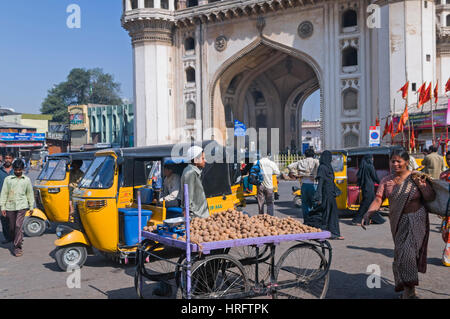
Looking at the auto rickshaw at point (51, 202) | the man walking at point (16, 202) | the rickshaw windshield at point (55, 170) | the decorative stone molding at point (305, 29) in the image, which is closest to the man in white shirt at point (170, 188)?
the man walking at point (16, 202)

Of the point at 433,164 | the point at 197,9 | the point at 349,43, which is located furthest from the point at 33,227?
the point at 197,9

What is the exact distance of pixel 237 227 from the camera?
427cm

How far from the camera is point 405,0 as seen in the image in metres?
20.7

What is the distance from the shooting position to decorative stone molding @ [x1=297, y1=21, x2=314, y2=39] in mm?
24766

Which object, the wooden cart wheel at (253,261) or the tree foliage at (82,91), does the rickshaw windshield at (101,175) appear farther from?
the tree foliage at (82,91)

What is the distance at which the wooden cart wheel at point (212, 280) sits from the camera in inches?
152

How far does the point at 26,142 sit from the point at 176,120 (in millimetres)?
23027

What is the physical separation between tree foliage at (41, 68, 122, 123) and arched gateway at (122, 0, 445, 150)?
44.7 metres

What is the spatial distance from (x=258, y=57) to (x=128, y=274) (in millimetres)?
23903

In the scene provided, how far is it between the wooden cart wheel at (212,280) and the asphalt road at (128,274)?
3.19 feet

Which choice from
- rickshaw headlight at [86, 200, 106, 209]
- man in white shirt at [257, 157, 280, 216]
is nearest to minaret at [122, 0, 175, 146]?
man in white shirt at [257, 157, 280, 216]

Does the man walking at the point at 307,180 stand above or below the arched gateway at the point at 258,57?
below

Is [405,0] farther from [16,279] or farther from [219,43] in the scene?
[16,279]
